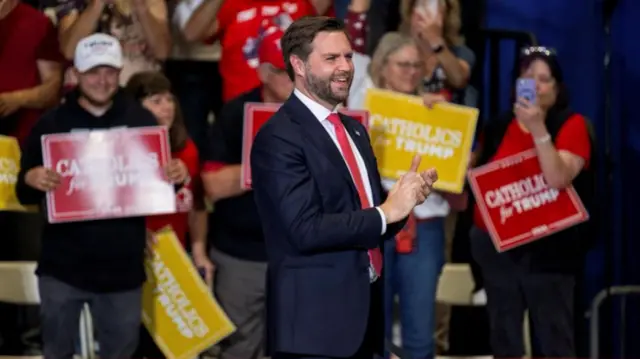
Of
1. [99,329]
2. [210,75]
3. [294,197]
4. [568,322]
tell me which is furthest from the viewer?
[210,75]

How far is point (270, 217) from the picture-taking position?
128 inches

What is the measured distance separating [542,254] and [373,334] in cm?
196

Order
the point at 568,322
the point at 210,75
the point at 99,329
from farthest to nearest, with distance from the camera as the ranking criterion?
the point at 210,75 < the point at 568,322 < the point at 99,329

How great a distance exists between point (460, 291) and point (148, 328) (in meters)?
1.43

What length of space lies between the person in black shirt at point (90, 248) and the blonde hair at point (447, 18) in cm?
129

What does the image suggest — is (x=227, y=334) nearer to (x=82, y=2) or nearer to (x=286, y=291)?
(x=82, y=2)

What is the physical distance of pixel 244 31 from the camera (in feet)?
17.6

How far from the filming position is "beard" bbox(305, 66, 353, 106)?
3248 millimetres

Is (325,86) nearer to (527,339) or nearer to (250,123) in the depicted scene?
(250,123)

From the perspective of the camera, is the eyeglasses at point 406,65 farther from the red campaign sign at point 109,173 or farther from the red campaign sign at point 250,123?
the red campaign sign at point 109,173

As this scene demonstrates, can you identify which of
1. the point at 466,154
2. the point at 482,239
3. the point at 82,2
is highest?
the point at 82,2

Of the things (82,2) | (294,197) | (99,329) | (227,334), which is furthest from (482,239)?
(294,197)

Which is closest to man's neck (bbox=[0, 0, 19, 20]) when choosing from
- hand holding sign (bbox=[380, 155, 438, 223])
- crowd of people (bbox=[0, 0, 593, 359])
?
crowd of people (bbox=[0, 0, 593, 359])

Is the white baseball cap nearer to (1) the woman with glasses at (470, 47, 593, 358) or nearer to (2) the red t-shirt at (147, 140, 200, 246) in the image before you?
(2) the red t-shirt at (147, 140, 200, 246)
